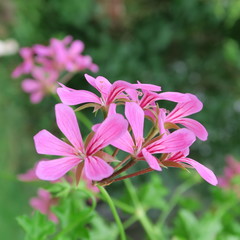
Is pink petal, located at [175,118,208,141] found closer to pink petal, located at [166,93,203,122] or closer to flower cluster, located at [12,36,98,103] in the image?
pink petal, located at [166,93,203,122]

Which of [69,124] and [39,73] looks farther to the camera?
[39,73]

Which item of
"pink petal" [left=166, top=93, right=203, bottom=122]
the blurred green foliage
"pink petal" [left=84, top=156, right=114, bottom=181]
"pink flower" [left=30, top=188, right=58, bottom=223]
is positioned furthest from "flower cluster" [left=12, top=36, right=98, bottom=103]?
the blurred green foliage

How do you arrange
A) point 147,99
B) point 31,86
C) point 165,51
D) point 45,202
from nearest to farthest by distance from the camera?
1. point 147,99
2. point 45,202
3. point 31,86
4. point 165,51

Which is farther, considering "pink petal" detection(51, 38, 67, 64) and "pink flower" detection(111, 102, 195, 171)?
"pink petal" detection(51, 38, 67, 64)

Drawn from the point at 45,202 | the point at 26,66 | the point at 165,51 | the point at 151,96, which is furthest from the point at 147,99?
the point at 165,51

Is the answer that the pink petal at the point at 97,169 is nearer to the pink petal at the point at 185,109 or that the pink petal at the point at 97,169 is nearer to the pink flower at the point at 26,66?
the pink petal at the point at 185,109

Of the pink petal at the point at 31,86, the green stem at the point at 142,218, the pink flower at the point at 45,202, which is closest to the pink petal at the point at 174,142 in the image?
the green stem at the point at 142,218

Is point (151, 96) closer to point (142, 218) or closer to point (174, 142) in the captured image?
point (174, 142)
